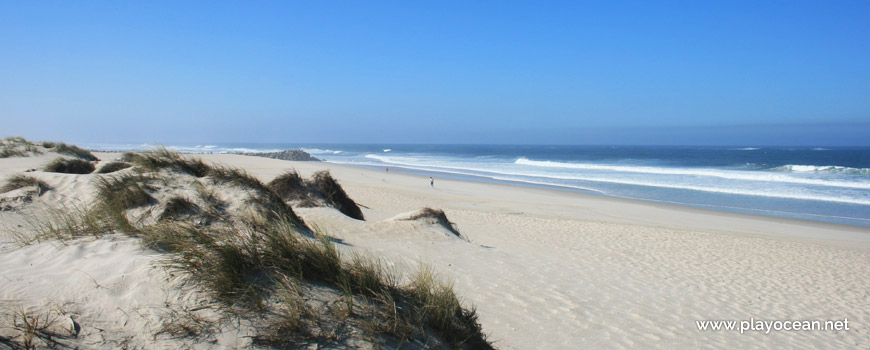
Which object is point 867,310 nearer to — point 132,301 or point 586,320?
point 586,320

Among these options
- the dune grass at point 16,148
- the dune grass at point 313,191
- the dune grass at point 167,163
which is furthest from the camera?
the dune grass at point 16,148

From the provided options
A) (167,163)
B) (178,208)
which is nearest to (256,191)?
(178,208)

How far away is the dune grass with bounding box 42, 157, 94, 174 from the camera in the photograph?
10727mm

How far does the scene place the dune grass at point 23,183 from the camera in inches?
304

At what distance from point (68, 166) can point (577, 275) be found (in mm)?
11908

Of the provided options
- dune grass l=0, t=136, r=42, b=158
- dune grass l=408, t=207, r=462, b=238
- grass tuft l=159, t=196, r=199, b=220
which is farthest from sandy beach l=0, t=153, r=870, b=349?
dune grass l=0, t=136, r=42, b=158

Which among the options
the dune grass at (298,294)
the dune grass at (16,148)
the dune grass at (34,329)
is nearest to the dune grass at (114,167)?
the dune grass at (298,294)

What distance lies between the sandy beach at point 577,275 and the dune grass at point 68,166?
2675 mm

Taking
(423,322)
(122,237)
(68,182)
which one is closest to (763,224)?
(423,322)

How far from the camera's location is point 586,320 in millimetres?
5422

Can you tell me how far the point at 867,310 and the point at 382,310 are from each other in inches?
319

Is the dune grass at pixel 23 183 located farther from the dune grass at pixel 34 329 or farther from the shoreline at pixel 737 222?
the shoreline at pixel 737 222

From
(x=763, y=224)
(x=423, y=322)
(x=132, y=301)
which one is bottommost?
(x=763, y=224)

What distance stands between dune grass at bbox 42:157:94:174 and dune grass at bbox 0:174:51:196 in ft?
9.45
